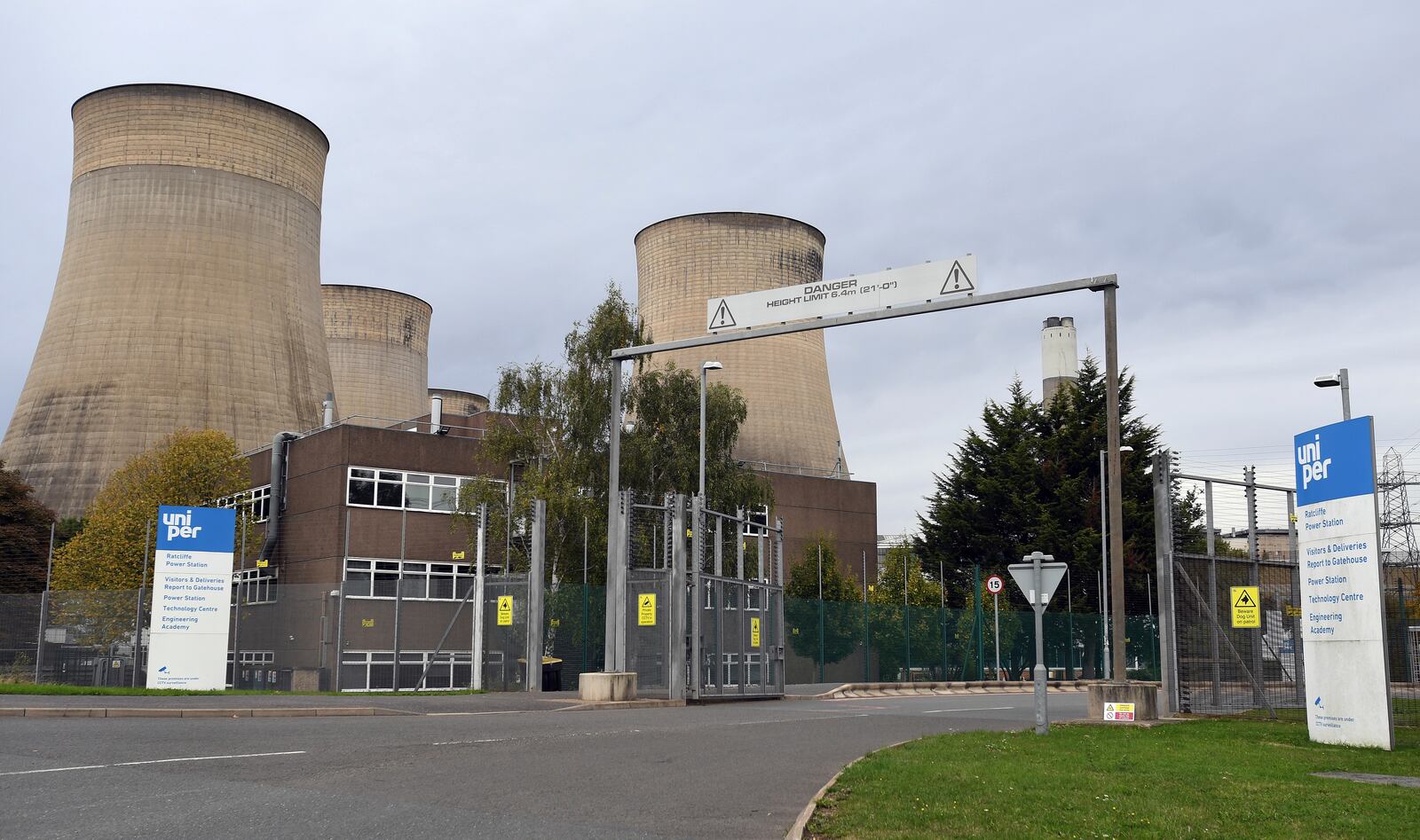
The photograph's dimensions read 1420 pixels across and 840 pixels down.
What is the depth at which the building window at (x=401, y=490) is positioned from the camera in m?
41.0

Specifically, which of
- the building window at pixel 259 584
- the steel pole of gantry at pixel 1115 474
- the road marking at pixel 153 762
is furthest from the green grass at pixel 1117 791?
the building window at pixel 259 584

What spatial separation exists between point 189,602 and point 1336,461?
18.3 meters

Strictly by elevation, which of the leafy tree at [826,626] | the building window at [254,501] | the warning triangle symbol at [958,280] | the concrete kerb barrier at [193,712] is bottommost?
the concrete kerb barrier at [193,712]

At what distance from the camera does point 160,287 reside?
44.5 meters

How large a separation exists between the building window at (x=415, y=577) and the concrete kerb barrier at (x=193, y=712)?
23008 mm

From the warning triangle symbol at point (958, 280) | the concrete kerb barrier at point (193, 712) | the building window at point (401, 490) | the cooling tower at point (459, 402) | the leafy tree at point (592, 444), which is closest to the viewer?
the concrete kerb barrier at point (193, 712)

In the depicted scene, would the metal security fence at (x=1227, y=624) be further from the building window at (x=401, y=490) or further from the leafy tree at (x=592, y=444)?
the building window at (x=401, y=490)

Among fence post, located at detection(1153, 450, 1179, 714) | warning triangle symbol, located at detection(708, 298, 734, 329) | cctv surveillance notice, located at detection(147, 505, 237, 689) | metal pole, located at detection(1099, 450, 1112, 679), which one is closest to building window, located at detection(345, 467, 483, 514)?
cctv surveillance notice, located at detection(147, 505, 237, 689)

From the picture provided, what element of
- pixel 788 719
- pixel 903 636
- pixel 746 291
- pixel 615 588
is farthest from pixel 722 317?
pixel 746 291

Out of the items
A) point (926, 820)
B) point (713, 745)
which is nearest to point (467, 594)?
point (713, 745)

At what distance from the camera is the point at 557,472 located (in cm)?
3375

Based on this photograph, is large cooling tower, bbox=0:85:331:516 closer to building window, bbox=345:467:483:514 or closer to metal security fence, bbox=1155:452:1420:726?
building window, bbox=345:467:483:514

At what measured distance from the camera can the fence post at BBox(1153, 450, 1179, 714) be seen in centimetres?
1722

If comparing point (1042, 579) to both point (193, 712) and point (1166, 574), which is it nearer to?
point (1166, 574)
